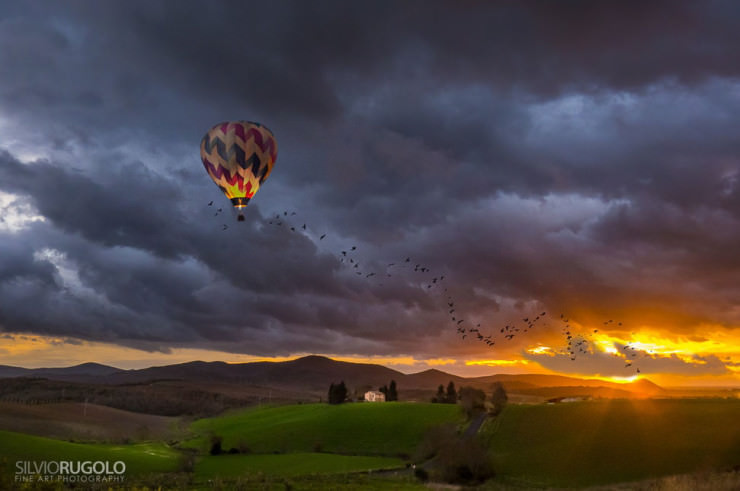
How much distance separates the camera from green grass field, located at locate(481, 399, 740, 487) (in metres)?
81.4

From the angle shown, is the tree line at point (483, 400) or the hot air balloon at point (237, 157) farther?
the tree line at point (483, 400)

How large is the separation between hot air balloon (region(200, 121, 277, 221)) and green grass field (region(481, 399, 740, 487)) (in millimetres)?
53032

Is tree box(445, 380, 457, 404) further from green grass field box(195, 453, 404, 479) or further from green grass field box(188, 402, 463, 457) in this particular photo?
green grass field box(195, 453, 404, 479)

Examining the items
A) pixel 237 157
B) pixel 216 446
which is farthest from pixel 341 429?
pixel 237 157

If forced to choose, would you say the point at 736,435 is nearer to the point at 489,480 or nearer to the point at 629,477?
the point at 629,477

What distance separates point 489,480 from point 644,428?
117 ft

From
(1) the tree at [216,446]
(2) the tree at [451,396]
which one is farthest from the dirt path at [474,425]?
(1) the tree at [216,446]

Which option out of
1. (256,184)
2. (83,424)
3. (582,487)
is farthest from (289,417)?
(256,184)

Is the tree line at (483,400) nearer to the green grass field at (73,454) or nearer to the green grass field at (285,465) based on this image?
the green grass field at (285,465)

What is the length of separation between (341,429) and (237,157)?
282ft

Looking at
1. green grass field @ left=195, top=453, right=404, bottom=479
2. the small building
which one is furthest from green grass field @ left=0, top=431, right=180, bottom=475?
the small building

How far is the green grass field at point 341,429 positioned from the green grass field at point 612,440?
1745cm

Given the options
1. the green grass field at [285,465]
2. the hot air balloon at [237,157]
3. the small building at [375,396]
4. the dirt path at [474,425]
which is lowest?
the green grass field at [285,465]

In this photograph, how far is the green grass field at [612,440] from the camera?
81438 millimetres
